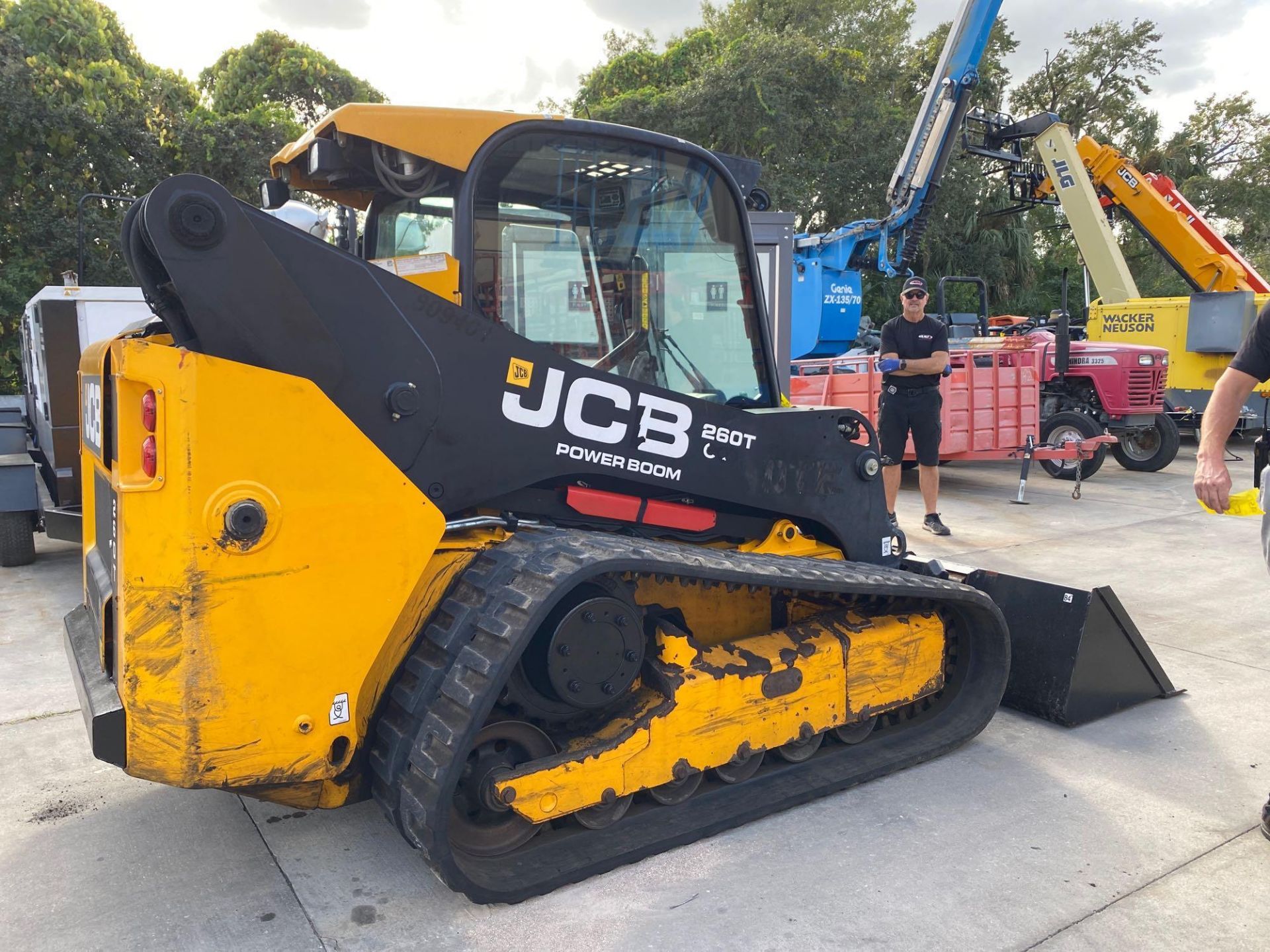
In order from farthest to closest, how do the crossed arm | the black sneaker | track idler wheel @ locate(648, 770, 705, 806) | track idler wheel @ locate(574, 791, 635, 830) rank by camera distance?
the black sneaker → the crossed arm → track idler wheel @ locate(648, 770, 705, 806) → track idler wheel @ locate(574, 791, 635, 830)

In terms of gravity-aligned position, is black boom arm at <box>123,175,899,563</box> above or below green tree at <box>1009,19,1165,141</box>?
below

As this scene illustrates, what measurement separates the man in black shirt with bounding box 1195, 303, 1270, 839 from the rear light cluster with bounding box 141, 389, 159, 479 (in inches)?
111

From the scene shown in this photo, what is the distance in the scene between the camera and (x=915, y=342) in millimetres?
6738

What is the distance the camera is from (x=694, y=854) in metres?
2.86

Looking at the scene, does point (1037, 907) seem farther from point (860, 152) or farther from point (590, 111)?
point (590, 111)

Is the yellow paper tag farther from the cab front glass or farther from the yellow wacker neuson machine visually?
the cab front glass

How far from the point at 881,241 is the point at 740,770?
1089 cm

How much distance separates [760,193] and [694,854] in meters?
2.36

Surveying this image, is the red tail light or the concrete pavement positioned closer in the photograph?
the red tail light

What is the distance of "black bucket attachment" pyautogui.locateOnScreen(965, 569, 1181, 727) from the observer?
12.5ft

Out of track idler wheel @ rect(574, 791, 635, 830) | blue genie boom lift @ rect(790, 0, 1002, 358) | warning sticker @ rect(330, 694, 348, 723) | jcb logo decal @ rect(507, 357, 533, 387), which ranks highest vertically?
blue genie boom lift @ rect(790, 0, 1002, 358)

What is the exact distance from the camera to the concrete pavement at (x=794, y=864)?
248 cm

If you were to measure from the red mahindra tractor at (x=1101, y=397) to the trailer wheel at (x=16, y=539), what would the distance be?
866 cm

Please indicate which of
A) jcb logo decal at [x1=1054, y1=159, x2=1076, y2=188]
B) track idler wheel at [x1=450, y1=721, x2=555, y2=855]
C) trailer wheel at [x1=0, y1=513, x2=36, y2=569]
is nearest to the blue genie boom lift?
jcb logo decal at [x1=1054, y1=159, x2=1076, y2=188]
